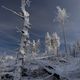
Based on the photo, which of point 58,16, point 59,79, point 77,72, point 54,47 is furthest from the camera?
point 54,47

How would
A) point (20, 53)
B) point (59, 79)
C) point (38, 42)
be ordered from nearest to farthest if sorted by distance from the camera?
point (20, 53) < point (59, 79) < point (38, 42)

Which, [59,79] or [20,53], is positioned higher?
[20,53]

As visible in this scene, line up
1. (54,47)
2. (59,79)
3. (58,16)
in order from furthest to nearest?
(54,47) → (58,16) → (59,79)

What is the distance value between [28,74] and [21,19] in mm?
9946

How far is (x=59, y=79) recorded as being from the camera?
1966 centimetres

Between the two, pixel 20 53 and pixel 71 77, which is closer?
pixel 20 53

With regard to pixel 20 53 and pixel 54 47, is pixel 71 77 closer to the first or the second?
pixel 20 53

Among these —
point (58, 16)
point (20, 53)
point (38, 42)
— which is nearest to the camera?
point (20, 53)

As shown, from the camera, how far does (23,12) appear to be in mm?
13266

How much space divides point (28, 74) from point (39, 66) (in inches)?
57.0

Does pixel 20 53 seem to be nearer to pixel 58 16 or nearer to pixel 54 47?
pixel 58 16

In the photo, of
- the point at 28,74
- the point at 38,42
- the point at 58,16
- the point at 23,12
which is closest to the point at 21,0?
the point at 23,12

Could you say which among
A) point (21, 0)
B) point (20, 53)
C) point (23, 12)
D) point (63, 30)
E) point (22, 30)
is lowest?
point (20, 53)

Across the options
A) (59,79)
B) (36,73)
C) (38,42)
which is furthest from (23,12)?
(38,42)
